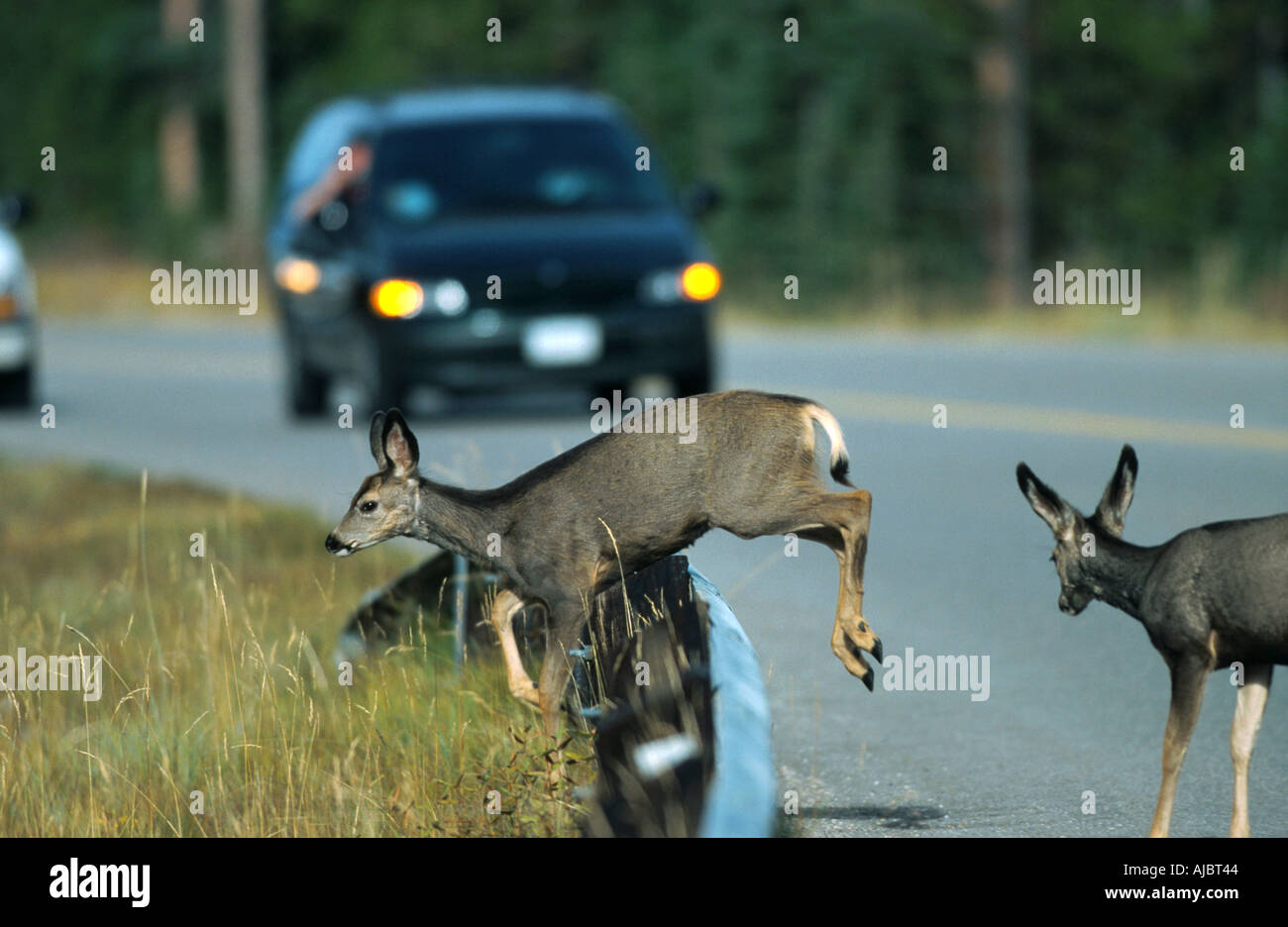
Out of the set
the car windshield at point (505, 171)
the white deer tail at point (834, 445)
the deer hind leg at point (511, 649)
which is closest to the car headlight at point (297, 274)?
the car windshield at point (505, 171)

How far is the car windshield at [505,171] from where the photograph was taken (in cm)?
1616

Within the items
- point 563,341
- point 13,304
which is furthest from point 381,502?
point 13,304

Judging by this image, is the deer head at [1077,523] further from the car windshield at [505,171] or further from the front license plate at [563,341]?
the car windshield at [505,171]

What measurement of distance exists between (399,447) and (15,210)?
13.9m

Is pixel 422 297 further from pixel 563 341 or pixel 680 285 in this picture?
pixel 680 285

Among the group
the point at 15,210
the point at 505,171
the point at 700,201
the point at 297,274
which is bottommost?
the point at 297,274

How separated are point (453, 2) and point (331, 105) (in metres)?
31.2

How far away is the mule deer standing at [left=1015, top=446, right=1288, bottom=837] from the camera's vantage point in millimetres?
4953

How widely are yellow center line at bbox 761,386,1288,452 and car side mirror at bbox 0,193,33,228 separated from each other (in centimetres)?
598

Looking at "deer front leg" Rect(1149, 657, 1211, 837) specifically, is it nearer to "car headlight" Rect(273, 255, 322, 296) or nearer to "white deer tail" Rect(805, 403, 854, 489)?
"white deer tail" Rect(805, 403, 854, 489)

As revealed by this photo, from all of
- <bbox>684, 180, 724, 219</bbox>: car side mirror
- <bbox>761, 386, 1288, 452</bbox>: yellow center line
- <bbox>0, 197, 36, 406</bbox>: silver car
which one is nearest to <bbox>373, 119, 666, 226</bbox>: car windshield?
<bbox>684, 180, 724, 219</bbox>: car side mirror

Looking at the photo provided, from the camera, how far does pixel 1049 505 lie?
16.9 feet

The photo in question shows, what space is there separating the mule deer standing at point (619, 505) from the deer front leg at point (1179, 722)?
73cm

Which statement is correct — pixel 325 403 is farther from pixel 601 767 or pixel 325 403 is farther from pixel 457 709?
pixel 601 767
